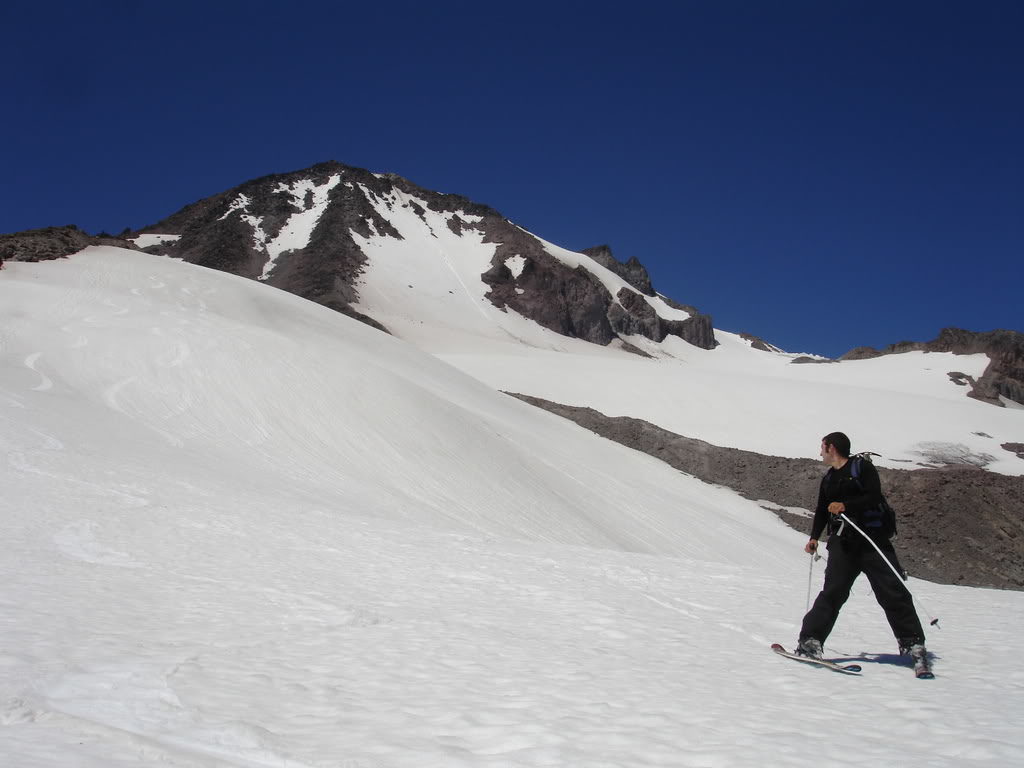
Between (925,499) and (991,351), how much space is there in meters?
45.0

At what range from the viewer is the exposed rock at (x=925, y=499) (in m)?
19.0

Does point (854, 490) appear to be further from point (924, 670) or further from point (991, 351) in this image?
point (991, 351)

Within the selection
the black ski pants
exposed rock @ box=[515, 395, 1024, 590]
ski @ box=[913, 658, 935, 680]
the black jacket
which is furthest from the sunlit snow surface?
exposed rock @ box=[515, 395, 1024, 590]

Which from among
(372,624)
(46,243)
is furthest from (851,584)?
(46,243)

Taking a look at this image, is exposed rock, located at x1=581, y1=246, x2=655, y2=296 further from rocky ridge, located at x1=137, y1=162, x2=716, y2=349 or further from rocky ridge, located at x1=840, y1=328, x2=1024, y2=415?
Result: rocky ridge, located at x1=840, y1=328, x2=1024, y2=415

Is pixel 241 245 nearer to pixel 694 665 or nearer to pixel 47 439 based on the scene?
pixel 47 439

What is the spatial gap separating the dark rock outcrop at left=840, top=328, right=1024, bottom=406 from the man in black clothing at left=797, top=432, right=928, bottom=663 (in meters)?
49.6

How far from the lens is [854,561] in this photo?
4.85 m

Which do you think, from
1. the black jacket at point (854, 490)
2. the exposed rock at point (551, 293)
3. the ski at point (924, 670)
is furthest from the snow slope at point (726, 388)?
the ski at point (924, 670)

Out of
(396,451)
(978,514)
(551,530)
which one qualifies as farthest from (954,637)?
(978,514)

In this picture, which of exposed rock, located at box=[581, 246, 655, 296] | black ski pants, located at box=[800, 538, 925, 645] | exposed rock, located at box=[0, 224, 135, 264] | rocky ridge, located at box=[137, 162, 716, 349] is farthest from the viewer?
exposed rock, located at box=[581, 246, 655, 296]

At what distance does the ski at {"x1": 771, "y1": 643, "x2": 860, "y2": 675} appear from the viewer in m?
4.45

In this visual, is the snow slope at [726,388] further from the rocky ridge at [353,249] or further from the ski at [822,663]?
the ski at [822,663]

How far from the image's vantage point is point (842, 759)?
9.82ft
